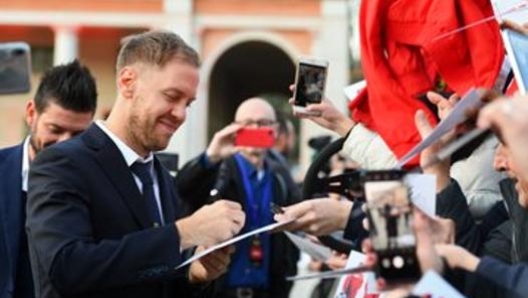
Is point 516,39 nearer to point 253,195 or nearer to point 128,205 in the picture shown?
→ point 128,205

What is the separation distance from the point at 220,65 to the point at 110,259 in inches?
952

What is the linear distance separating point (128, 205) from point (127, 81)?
13.6 inches

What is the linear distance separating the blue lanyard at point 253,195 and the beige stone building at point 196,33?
52.2 feet

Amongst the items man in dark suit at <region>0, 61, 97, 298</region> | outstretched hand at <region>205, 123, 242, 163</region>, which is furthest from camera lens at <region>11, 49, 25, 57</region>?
outstretched hand at <region>205, 123, 242, 163</region>

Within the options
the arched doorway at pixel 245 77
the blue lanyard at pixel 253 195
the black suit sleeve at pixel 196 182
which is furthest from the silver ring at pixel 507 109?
the arched doorway at pixel 245 77

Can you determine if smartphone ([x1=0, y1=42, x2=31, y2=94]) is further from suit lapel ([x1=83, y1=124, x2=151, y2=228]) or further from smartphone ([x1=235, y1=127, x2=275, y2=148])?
smartphone ([x1=235, y1=127, x2=275, y2=148])

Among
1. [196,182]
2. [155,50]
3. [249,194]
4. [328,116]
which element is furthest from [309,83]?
[249,194]

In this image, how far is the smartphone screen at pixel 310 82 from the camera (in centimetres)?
264

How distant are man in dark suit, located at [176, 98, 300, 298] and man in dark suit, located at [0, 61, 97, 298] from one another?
1.34 metres

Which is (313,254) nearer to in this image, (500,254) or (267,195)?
(500,254)

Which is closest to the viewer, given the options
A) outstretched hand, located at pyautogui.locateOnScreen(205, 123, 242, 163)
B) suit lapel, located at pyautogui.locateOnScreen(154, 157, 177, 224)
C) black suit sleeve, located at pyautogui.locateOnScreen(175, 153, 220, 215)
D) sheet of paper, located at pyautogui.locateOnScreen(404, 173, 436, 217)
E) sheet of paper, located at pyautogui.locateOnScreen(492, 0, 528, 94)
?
sheet of paper, located at pyautogui.locateOnScreen(404, 173, 436, 217)

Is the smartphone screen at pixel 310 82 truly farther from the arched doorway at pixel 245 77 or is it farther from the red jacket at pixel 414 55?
the arched doorway at pixel 245 77

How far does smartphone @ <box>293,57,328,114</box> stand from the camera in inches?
104

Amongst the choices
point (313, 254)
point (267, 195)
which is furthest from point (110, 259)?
point (267, 195)
